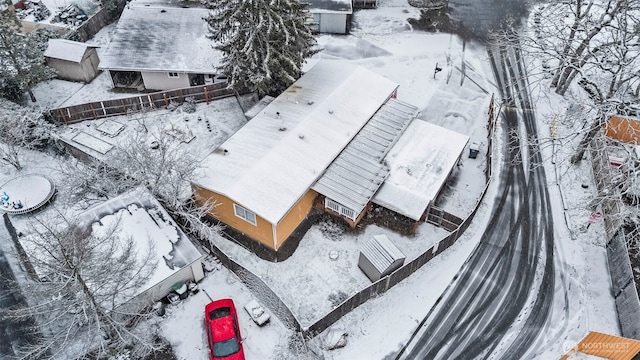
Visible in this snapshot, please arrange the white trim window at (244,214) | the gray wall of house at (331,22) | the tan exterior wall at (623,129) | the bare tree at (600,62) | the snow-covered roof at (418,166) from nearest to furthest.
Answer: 1. the white trim window at (244,214)
2. the snow-covered roof at (418,166)
3. the bare tree at (600,62)
4. the tan exterior wall at (623,129)
5. the gray wall of house at (331,22)

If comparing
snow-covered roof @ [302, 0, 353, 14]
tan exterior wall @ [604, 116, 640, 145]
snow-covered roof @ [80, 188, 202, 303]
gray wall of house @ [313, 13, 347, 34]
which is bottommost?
snow-covered roof @ [80, 188, 202, 303]

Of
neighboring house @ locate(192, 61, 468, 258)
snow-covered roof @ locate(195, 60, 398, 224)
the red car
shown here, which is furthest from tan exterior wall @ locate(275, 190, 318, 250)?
the red car

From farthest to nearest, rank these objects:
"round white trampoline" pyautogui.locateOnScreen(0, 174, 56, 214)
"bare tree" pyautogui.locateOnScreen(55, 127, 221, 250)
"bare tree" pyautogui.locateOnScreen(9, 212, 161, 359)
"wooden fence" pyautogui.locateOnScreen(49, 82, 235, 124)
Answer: "wooden fence" pyautogui.locateOnScreen(49, 82, 235, 124)
"round white trampoline" pyautogui.locateOnScreen(0, 174, 56, 214)
"bare tree" pyautogui.locateOnScreen(55, 127, 221, 250)
"bare tree" pyautogui.locateOnScreen(9, 212, 161, 359)

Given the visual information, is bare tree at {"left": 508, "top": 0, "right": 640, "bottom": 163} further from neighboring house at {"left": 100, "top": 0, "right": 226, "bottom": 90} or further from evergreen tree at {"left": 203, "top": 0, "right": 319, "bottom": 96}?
neighboring house at {"left": 100, "top": 0, "right": 226, "bottom": 90}

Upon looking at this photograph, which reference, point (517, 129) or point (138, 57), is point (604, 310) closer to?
point (517, 129)

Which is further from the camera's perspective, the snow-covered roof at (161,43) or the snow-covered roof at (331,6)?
the snow-covered roof at (331,6)

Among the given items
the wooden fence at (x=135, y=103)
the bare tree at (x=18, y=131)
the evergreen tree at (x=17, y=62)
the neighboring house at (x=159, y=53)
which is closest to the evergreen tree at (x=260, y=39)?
the wooden fence at (x=135, y=103)

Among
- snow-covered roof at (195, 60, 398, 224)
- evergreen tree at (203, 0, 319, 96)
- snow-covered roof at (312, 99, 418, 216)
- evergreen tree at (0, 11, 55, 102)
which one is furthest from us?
evergreen tree at (0, 11, 55, 102)

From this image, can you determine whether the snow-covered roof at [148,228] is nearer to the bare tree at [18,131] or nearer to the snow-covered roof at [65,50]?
the bare tree at [18,131]
